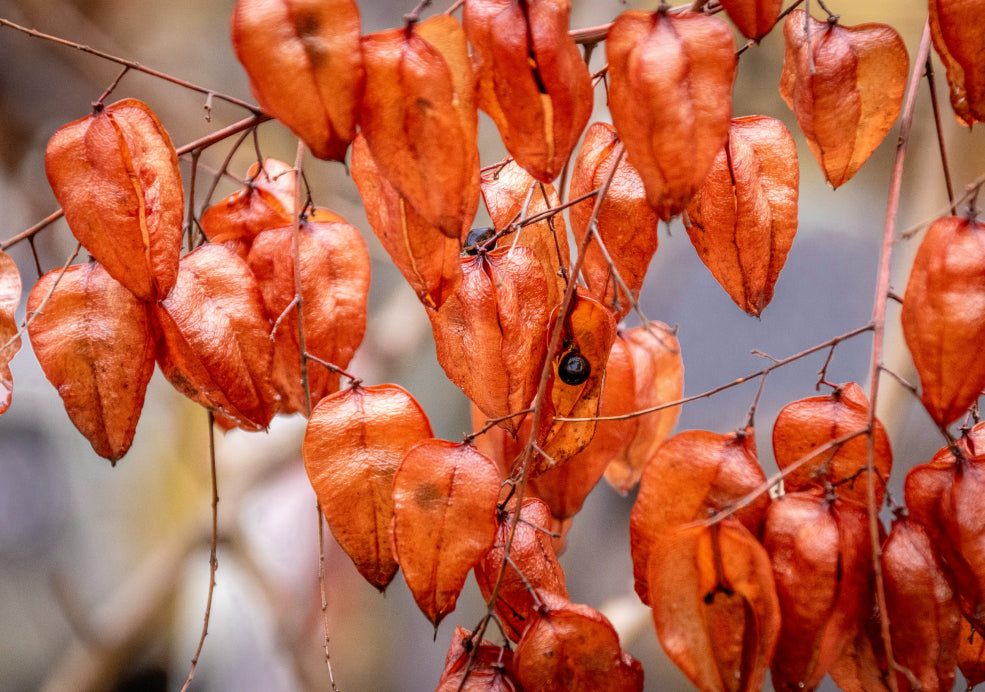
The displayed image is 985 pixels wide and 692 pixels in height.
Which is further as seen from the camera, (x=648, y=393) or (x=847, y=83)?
(x=648, y=393)

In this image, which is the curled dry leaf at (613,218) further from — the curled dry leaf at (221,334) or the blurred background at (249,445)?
the blurred background at (249,445)

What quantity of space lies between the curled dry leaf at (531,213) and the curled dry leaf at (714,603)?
0.68 feet

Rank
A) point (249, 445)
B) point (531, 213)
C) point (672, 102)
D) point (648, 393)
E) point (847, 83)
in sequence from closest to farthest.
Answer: point (672, 102) < point (847, 83) < point (531, 213) < point (648, 393) < point (249, 445)

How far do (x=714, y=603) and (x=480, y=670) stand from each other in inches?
6.8

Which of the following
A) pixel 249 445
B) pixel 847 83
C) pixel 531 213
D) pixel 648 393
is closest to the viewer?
pixel 847 83

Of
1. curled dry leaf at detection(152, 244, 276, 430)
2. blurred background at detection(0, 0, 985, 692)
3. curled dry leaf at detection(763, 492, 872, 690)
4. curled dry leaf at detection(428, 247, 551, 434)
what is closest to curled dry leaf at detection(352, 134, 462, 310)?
curled dry leaf at detection(428, 247, 551, 434)

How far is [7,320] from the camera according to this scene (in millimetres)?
604

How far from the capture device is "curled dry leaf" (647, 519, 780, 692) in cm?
43

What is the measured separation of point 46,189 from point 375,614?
0.84 metres

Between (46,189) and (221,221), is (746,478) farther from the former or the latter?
(46,189)

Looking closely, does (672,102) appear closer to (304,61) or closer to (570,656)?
(304,61)

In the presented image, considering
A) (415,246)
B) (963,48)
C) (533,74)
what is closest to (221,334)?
(415,246)

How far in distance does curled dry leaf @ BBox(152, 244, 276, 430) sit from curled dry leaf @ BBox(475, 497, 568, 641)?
19 cm

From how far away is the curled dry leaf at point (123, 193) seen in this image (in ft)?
1.69
